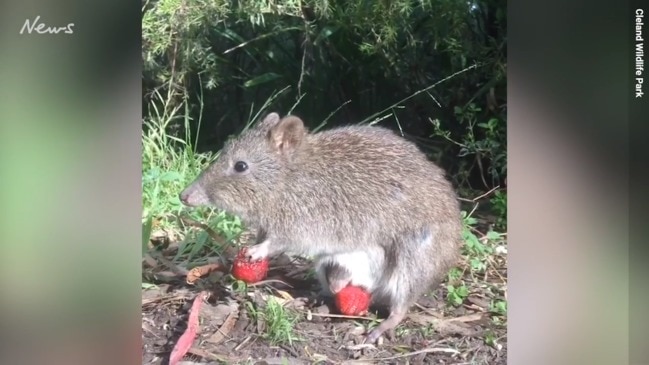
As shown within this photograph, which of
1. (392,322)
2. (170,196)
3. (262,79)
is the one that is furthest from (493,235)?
(170,196)

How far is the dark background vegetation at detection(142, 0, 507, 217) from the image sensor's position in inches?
61.3

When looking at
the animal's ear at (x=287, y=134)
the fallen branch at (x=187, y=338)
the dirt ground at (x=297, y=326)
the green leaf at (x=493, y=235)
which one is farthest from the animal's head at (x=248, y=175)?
the green leaf at (x=493, y=235)

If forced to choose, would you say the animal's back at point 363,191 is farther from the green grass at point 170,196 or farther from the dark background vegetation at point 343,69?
the green grass at point 170,196

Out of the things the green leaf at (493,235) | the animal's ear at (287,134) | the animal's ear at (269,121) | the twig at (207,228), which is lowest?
the green leaf at (493,235)

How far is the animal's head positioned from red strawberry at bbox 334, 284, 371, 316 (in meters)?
0.25

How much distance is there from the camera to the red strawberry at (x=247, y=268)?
1.55 metres

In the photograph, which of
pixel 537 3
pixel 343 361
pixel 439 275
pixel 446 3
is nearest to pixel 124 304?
pixel 343 361

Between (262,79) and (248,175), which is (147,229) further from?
(262,79)

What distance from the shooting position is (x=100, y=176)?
156 centimetres

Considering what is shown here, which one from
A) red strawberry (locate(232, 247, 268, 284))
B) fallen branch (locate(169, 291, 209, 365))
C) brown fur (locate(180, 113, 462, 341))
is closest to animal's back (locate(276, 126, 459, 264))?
brown fur (locate(180, 113, 462, 341))

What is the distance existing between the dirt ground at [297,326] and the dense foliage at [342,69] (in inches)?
11.5

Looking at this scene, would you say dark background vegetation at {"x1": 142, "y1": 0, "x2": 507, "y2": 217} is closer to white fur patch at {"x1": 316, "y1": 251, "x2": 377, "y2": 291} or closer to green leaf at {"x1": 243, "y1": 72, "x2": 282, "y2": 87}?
green leaf at {"x1": 243, "y1": 72, "x2": 282, "y2": 87}

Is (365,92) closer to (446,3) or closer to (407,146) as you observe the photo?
(407,146)

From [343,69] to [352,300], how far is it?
508mm
